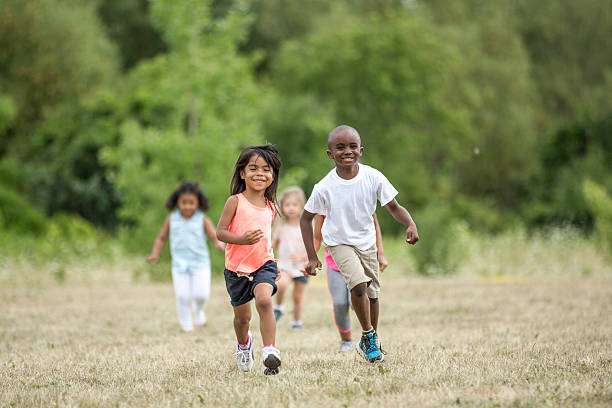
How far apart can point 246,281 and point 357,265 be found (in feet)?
2.96

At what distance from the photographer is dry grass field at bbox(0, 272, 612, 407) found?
4.84 m

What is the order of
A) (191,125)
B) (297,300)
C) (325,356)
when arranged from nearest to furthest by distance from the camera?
(325,356)
(297,300)
(191,125)

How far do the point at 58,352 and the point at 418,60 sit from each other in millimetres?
29950

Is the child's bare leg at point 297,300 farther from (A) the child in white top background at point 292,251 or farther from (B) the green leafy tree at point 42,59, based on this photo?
(B) the green leafy tree at point 42,59

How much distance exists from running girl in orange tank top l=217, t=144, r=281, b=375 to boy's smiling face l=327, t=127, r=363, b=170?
49cm

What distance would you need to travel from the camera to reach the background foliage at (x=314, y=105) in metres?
18.0

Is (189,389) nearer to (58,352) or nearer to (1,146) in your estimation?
(58,352)

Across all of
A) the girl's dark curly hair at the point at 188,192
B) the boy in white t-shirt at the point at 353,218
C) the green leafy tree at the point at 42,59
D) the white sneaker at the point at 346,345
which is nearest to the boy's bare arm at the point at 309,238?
the boy in white t-shirt at the point at 353,218

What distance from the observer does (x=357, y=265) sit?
19.7 feet

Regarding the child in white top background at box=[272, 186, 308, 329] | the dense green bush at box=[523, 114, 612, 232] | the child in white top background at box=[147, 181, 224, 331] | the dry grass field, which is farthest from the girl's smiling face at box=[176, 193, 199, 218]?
the dense green bush at box=[523, 114, 612, 232]

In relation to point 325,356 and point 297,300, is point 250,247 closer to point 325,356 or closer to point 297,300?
point 325,356

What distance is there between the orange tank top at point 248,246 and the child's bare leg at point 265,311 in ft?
0.67

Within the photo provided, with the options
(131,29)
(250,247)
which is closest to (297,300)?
(250,247)

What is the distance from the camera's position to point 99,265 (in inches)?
768
